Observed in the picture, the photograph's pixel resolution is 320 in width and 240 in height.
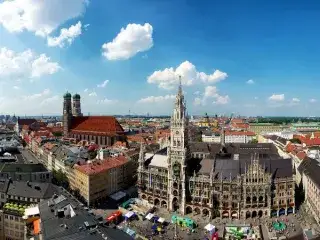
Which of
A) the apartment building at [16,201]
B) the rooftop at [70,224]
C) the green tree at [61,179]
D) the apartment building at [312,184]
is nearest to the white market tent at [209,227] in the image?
the apartment building at [312,184]

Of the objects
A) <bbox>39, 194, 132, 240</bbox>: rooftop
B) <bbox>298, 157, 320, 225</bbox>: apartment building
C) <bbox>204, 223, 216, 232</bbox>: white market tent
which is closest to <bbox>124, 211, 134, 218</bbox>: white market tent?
<bbox>204, 223, 216, 232</bbox>: white market tent

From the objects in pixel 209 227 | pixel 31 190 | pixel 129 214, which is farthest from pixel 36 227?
pixel 209 227

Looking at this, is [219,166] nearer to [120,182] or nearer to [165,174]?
[165,174]

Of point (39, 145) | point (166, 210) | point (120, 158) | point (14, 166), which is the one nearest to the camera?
point (166, 210)

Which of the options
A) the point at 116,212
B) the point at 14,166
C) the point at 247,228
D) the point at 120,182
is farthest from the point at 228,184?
the point at 14,166

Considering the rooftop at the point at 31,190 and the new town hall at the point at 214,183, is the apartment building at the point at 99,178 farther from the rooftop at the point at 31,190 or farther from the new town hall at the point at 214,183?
the rooftop at the point at 31,190

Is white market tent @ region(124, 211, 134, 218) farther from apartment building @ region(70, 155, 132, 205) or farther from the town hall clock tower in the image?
apartment building @ region(70, 155, 132, 205)
